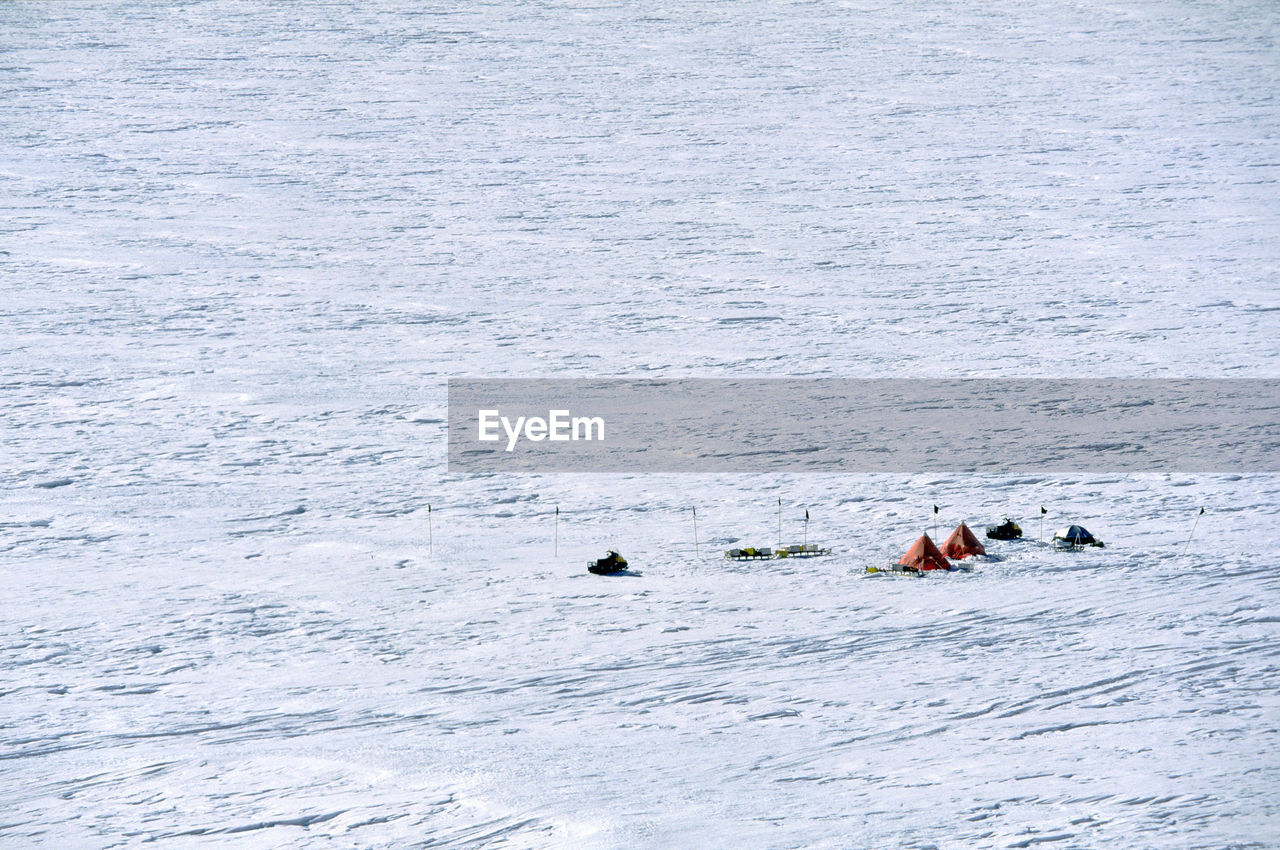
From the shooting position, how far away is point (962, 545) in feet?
20.5

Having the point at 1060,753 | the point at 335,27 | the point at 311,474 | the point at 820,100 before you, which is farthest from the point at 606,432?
the point at 335,27

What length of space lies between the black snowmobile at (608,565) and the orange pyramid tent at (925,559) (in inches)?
47.4

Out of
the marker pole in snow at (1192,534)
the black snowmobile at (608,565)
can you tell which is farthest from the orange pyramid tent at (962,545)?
the black snowmobile at (608,565)

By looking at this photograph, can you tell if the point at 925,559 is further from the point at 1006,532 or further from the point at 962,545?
the point at 1006,532

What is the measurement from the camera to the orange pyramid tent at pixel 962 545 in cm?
622

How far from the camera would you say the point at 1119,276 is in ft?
33.6

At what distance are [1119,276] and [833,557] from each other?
494 cm

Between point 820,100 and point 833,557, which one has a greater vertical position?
point 820,100

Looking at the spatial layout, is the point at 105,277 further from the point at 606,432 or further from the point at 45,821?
the point at 45,821

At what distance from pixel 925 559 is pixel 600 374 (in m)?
3.06

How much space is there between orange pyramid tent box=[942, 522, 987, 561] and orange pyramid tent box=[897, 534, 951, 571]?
0.08 metres

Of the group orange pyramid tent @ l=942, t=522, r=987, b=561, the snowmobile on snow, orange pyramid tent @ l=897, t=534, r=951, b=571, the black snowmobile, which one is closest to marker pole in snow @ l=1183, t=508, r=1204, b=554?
the snowmobile on snow

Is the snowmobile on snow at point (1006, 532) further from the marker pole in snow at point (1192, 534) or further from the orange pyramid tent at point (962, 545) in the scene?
the marker pole in snow at point (1192, 534)

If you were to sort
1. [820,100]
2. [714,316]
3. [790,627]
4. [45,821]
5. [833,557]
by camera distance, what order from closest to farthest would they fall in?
1. [45,821]
2. [790,627]
3. [833,557]
4. [714,316]
5. [820,100]
